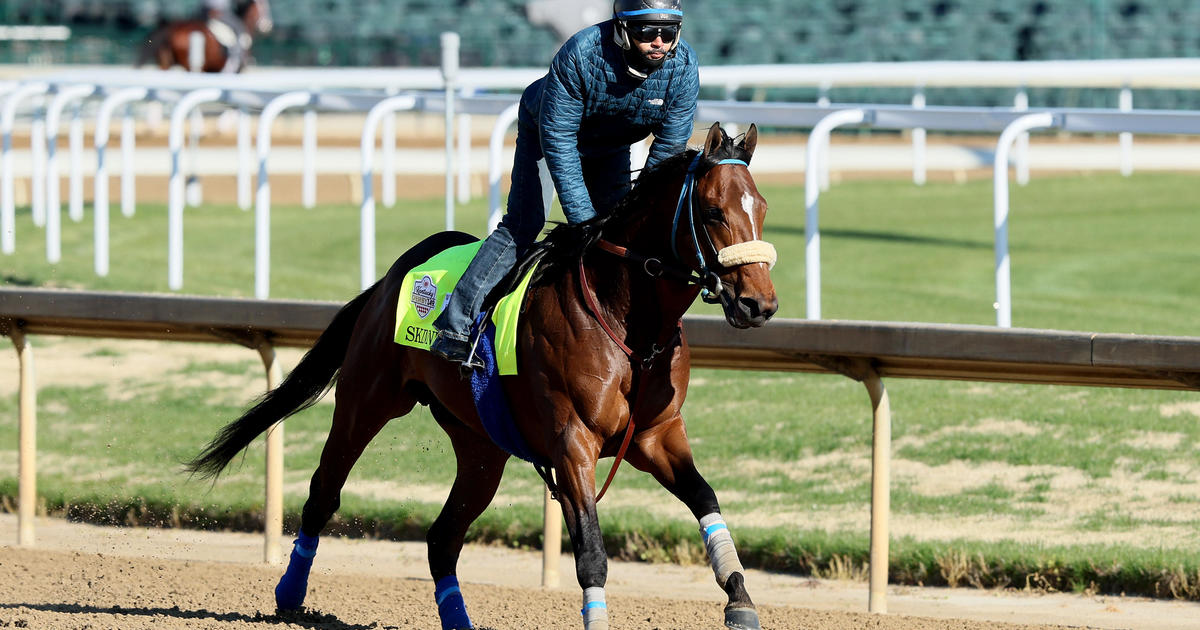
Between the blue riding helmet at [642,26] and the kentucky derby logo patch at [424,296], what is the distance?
2.99 feet

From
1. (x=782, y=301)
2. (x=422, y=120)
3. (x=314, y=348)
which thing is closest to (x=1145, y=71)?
(x=782, y=301)

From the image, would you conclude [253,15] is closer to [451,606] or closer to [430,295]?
[430,295]

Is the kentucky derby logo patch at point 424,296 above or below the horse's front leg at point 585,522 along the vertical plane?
above

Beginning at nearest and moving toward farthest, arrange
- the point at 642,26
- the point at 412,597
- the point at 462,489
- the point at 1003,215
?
the point at 642,26 → the point at 462,489 → the point at 412,597 → the point at 1003,215

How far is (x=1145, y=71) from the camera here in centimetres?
1012

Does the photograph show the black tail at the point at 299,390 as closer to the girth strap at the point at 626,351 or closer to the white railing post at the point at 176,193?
the girth strap at the point at 626,351

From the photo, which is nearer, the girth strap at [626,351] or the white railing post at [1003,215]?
the girth strap at [626,351]

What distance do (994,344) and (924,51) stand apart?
1948cm

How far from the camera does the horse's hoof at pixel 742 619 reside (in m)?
4.13

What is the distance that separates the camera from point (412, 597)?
18.3 ft

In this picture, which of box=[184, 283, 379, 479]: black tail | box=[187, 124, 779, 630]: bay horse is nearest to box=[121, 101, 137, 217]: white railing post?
box=[184, 283, 379, 479]: black tail

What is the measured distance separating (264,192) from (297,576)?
4.22 m

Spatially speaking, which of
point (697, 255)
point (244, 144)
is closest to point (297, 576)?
point (697, 255)

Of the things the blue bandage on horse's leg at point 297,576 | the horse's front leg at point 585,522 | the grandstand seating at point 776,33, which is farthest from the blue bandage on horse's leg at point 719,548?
the grandstand seating at point 776,33
